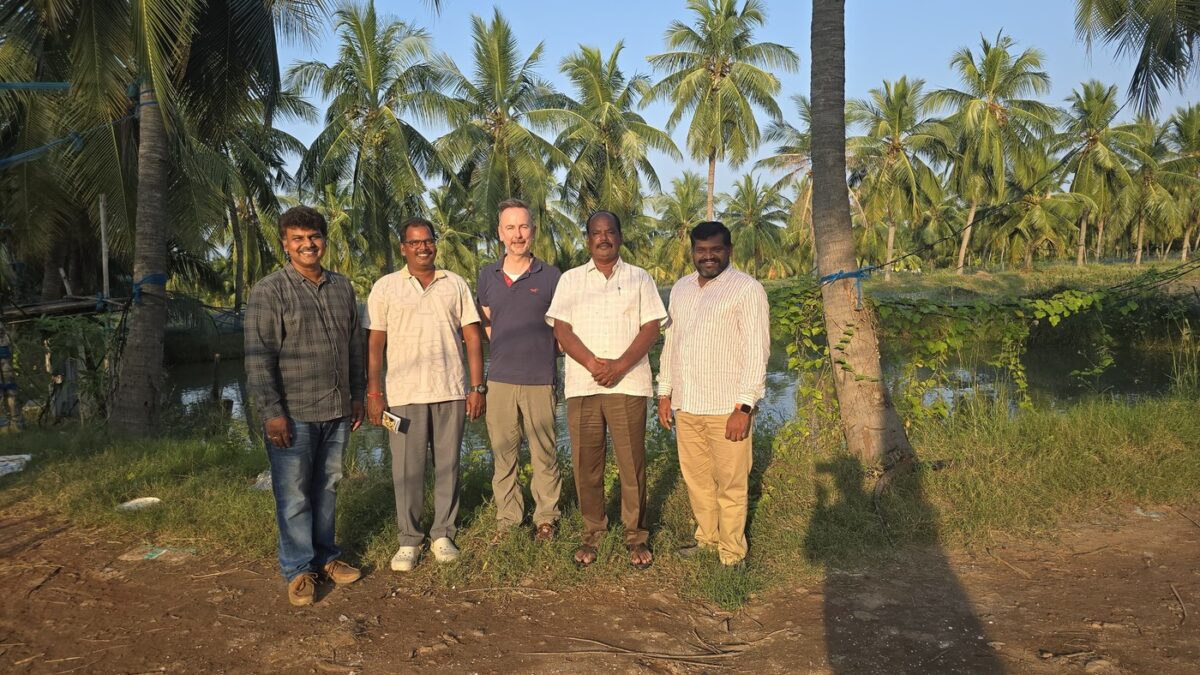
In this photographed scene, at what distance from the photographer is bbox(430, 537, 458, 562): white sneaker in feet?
12.2

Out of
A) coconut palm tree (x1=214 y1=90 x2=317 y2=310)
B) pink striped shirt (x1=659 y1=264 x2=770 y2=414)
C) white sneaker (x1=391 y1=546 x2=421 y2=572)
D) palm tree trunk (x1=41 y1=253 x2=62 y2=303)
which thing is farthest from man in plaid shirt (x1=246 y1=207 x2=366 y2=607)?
palm tree trunk (x1=41 y1=253 x2=62 y2=303)

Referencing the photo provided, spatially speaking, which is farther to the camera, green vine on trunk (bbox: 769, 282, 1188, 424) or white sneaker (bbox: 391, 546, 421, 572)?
green vine on trunk (bbox: 769, 282, 1188, 424)

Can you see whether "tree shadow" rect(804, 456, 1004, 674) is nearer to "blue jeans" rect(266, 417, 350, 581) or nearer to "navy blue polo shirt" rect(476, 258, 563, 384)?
"navy blue polo shirt" rect(476, 258, 563, 384)

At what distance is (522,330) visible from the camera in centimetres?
385

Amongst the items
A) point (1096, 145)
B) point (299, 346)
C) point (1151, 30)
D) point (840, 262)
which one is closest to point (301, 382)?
point (299, 346)

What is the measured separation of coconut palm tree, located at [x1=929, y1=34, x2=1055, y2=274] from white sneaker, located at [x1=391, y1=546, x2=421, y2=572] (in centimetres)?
2988

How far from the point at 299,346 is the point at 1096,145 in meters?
40.0

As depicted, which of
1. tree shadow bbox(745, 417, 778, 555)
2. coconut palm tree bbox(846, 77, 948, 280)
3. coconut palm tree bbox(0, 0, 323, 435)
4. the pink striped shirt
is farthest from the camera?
coconut palm tree bbox(846, 77, 948, 280)

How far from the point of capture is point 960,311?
5109mm

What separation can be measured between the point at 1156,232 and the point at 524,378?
53121 millimetres

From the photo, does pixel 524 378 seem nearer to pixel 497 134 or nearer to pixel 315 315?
pixel 315 315

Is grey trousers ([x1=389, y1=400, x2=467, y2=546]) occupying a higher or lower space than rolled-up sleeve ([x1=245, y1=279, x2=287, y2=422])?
lower

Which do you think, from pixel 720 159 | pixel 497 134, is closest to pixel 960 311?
pixel 497 134

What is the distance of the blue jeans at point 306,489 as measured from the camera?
3363 mm
